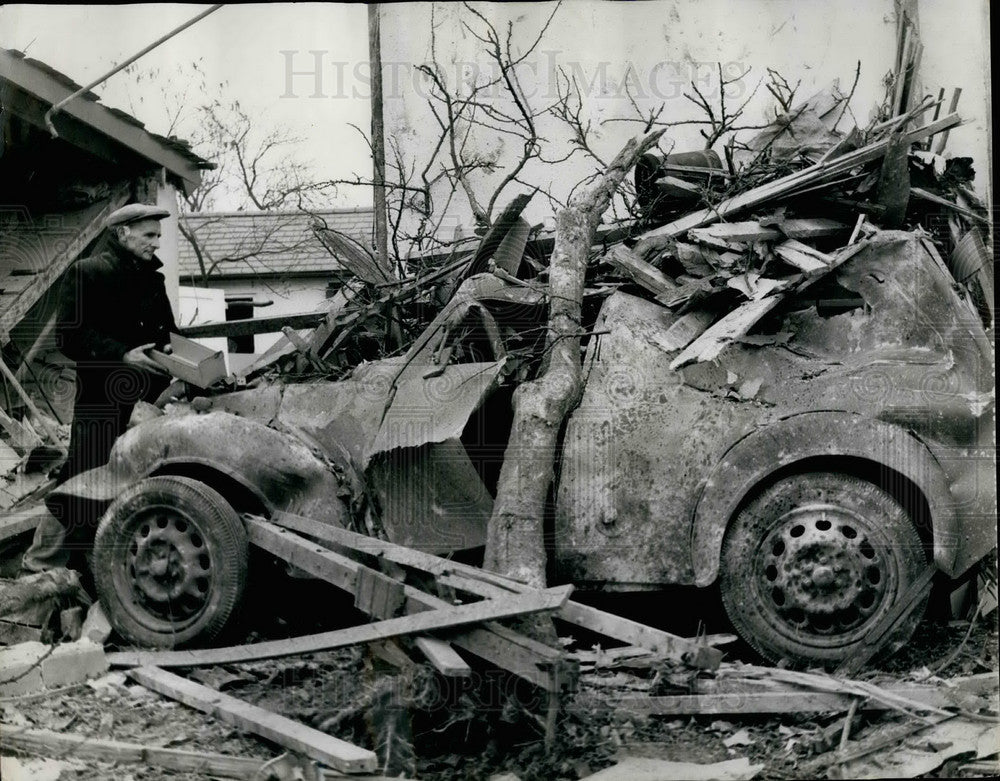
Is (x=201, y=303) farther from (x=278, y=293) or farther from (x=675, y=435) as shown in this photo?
(x=675, y=435)

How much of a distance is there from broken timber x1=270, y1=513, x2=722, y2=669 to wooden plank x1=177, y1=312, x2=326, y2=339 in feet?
5.78

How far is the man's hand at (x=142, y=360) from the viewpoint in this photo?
227 inches

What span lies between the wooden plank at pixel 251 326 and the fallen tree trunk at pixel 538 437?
177cm

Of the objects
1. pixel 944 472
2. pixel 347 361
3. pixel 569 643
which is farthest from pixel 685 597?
pixel 347 361

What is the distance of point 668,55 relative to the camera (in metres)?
6.21

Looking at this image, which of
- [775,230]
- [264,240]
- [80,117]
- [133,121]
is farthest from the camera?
[264,240]

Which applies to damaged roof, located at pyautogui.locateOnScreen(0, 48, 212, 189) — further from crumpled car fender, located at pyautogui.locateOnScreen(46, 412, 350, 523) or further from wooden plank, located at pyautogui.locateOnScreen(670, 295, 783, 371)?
wooden plank, located at pyautogui.locateOnScreen(670, 295, 783, 371)

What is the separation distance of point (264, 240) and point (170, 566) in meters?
4.36

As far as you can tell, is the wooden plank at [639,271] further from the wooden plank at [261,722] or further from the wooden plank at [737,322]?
the wooden plank at [261,722]

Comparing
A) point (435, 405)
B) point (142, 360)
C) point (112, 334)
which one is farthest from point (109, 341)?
point (435, 405)

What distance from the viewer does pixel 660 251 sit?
19.2ft

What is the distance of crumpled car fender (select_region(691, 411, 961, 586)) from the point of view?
192 inches

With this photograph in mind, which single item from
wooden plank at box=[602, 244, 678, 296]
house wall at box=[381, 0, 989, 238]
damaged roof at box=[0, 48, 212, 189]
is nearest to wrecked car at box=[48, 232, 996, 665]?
wooden plank at box=[602, 244, 678, 296]

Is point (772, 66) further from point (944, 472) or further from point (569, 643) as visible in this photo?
point (569, 643)
